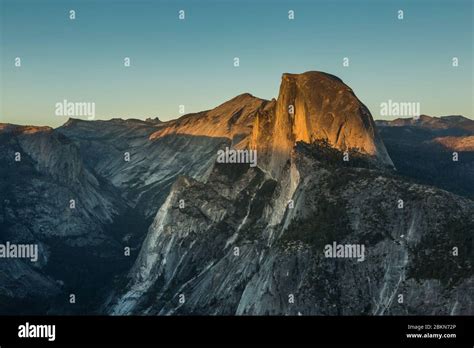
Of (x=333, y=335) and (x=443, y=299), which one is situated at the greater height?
(x=333, y=335)

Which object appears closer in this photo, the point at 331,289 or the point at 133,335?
the point at 133,335

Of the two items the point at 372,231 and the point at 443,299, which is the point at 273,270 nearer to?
the point at 372,231

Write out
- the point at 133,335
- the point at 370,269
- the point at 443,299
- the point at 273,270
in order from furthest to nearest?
the point at 273,270 → the point at 370,269 → the point at 443,299 → the point at 133,335

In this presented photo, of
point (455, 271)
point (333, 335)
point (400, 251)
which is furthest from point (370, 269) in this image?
point (333, 335)

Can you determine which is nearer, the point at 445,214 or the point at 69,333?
the point at 69,333

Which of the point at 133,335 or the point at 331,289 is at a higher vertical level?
the point at 133,335

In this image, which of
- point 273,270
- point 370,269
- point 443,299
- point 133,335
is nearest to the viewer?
point 133,335

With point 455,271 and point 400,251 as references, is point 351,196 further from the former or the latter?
point 455,271

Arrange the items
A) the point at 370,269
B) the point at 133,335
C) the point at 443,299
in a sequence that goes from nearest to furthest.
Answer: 1. the point at 133,335
2. the point at 443,299
3. the point at 370,269

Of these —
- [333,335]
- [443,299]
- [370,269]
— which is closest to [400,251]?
[370,269]
